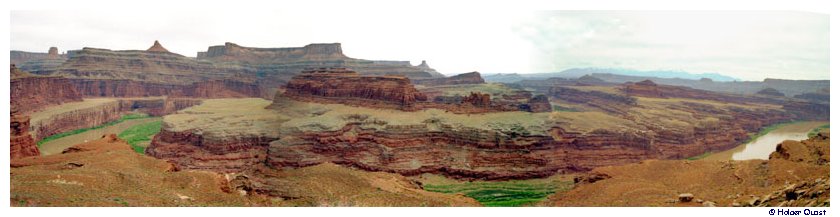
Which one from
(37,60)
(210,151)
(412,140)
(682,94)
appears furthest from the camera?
(37,60)

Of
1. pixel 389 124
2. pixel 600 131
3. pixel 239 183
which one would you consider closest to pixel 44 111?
pixel 389 124

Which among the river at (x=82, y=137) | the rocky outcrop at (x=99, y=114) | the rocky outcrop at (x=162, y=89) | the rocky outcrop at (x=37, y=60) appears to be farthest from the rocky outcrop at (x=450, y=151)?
the rocky outcrop at (x=37, y=60)

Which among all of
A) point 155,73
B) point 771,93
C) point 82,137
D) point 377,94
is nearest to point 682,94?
point 771,93

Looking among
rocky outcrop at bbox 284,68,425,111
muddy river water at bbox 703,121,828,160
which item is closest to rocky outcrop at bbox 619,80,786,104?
muddy river water at bbox 703,121,828,160

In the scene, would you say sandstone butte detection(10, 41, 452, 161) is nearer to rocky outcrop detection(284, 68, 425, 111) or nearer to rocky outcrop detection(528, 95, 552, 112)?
rocky outcrop detection(284, 68, 425, 111)

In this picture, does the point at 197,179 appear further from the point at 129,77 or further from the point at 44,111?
the point at 129,77

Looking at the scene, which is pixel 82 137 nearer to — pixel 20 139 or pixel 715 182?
pixel 20 139

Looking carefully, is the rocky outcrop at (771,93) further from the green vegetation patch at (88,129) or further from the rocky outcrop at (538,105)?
the green vegetation patch at (88,129)
